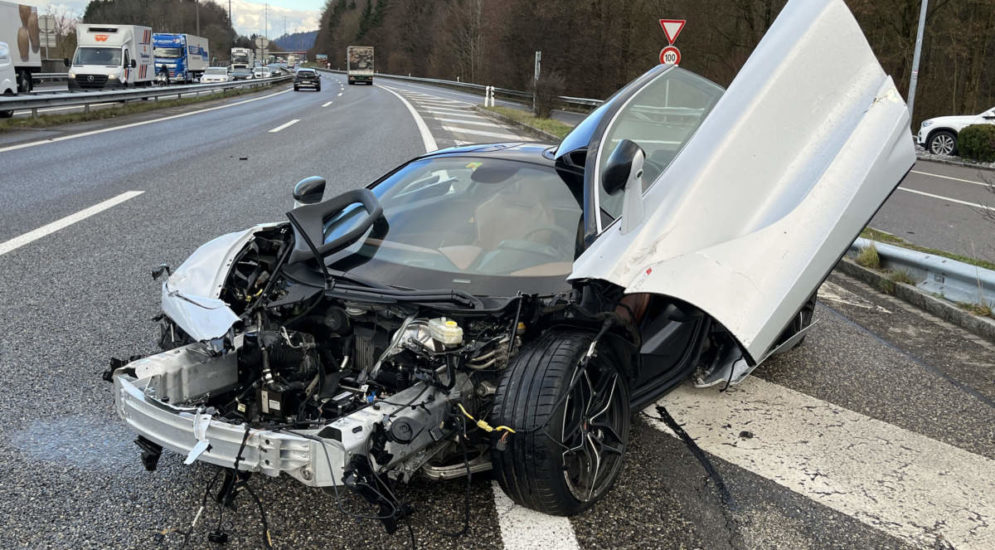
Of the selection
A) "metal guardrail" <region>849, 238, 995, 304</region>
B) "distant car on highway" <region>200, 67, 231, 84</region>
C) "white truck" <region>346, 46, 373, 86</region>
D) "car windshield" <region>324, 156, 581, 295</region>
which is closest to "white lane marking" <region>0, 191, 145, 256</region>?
"car windshield" <region>324, 156, 581, 295</region>

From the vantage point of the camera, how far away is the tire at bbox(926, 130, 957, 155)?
749 inches

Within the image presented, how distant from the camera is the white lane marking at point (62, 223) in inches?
253

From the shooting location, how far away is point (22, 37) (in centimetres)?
2472

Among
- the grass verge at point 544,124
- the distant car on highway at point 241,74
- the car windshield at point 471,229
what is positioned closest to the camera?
the car windshield at point 471,229

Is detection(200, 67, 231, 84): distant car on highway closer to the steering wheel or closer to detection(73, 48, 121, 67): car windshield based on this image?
detection(73, 48, 121, 67): car windshield

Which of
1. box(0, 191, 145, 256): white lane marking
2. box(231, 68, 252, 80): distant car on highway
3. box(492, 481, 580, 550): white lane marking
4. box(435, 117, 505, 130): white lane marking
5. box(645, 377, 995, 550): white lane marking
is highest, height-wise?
box(492, 481, 580, 550): white lane marking

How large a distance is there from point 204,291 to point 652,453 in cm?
201

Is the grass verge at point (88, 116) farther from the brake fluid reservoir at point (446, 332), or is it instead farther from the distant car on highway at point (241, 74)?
the distant car on highway at point (241, 74)

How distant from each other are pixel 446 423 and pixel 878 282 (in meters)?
4.93

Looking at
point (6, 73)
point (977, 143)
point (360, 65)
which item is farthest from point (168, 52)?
point (977, 143)

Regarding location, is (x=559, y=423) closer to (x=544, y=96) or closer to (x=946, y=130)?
(x=946, y=130)

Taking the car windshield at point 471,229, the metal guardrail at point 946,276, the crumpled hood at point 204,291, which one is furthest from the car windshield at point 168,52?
the crumpled hood at point 204,291

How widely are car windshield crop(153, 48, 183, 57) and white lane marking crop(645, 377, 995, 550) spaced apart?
51397 millimetres

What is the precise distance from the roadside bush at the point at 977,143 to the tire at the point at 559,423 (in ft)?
58.1
